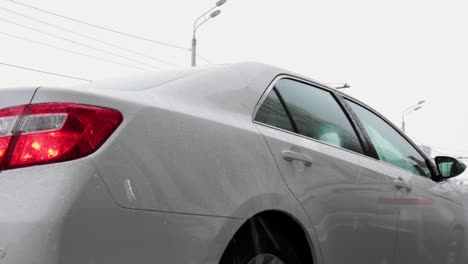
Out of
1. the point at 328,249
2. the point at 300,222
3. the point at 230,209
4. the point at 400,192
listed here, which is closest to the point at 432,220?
the point at 400,192

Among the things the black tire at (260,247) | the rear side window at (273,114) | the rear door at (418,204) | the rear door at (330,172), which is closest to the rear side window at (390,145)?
the rear door at (418,204)

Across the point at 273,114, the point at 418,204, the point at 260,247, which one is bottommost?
the point at 418,204

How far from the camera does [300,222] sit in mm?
2111

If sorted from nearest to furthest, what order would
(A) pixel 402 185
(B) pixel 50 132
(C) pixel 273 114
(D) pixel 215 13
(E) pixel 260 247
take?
(B) pixel 50 132, (E) pixel 260 247, (C) pixel 273 114, (A) pixel 402 185, (D) pixel 215 13

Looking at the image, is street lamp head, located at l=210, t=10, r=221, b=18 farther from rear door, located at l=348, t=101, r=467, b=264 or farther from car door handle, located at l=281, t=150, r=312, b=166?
car door handle, located at l=281, t=150, r=312, b=166

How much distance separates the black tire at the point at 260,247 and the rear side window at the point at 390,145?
1340 mm

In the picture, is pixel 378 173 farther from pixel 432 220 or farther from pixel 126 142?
pixel 126 142

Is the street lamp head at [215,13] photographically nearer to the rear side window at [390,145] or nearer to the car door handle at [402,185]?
the rear side window at [390,145]

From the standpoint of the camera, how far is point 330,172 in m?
2.43

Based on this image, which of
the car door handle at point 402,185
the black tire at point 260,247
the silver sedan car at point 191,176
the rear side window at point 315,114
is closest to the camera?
the silver sedan car at point 191,176

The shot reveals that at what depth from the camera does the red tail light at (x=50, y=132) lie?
4.90 feet

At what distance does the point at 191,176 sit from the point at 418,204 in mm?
2088

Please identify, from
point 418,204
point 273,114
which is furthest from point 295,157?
point 418,204

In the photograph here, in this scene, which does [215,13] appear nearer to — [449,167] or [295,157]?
[449,167]
